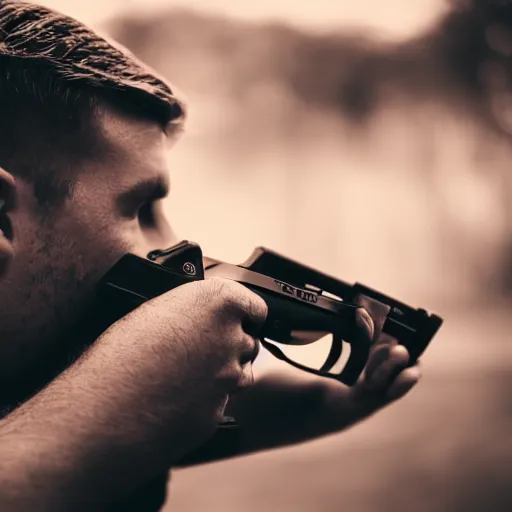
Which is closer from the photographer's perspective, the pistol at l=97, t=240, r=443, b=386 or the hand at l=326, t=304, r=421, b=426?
the pistol at l=97, t=240, r=443, b=386

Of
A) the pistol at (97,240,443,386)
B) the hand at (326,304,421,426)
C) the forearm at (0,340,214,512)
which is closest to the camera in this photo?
the forearm at (0,340,214,512)

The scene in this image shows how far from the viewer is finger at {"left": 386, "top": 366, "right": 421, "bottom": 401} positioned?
0.74 m

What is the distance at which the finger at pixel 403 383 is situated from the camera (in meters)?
0.74

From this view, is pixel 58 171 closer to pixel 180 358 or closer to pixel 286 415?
pixel 180 358

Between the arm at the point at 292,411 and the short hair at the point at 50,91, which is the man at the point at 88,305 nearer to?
the short hair at the point at 50,91

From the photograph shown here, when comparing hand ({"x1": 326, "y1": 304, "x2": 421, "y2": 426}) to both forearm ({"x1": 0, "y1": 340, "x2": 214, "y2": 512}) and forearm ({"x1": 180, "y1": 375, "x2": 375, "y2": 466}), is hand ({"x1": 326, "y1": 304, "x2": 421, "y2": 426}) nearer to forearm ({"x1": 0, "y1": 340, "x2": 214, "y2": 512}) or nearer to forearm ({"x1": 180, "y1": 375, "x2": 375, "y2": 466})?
forearm ({"x1": 180, "y1": 375, "x2": 375, "y2": 466})

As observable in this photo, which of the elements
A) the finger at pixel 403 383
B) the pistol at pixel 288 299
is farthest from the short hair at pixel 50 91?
the finger at pixel 403 383

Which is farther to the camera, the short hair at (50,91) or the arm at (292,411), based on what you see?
the arm at (292,411)

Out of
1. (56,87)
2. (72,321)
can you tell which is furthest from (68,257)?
(56,87)

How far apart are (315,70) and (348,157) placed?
0.15m

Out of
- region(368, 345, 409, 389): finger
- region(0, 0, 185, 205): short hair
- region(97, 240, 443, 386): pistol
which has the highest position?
region(0, 0, 185, 205): short hair

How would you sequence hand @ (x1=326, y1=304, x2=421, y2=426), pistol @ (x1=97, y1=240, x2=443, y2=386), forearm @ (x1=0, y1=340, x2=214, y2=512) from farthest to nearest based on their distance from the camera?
1. hand @ (x1=326, y1=304, x2=421, y2=426)
2. pistol @ (x1=97, y1=240, x2=443, y2=386)
3. forearm @ (x1=0, y1=340, x2=214, y2=512)

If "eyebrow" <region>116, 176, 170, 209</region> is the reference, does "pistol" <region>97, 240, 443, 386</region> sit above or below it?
below

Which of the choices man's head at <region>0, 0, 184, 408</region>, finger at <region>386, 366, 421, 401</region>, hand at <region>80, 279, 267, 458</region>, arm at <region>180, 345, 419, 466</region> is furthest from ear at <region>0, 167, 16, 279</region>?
finger at <region>386, 366, 421, 401</region>
